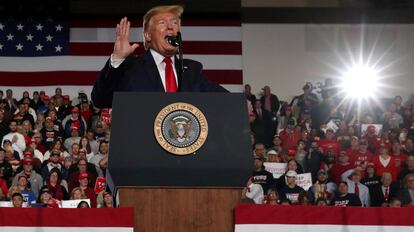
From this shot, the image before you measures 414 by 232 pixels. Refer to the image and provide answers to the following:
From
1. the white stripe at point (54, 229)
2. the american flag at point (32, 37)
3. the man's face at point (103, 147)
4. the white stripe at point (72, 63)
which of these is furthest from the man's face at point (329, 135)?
the white stripe at point (54, 229)

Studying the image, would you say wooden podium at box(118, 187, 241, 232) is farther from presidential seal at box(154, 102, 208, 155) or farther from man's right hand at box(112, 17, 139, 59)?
man's right hand at box(112, 17, 139, 59)

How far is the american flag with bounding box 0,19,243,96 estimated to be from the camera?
733 inches

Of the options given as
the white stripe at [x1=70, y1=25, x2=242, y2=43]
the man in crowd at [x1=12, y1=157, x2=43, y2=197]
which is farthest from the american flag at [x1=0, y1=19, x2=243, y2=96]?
the man in crowd at [x1=12, y1=157, x2=43, y2=197]

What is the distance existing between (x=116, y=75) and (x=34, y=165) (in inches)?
350

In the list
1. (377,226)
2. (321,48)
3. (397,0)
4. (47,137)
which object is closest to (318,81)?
(321,48)

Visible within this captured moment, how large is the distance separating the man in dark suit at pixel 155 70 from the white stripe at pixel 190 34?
1424 cm

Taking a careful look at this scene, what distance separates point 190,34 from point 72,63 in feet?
7.77

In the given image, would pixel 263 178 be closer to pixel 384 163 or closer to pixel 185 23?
pixel 384 163

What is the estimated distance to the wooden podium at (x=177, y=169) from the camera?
12.7 feet

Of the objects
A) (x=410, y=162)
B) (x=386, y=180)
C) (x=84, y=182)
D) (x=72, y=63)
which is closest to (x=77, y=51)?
(x=72, y=63)

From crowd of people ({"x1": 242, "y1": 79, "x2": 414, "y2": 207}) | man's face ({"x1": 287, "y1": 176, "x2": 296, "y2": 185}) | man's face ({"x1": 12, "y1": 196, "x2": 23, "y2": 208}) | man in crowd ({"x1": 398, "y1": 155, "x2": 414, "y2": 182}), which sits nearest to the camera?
man's face ({"x1": 12, "y1": 196, "x2": 23, "y2": 208})

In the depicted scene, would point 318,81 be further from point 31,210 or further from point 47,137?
point 31,210

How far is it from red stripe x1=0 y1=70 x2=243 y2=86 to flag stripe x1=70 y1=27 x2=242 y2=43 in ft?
2.19

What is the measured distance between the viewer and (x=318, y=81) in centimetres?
1880
